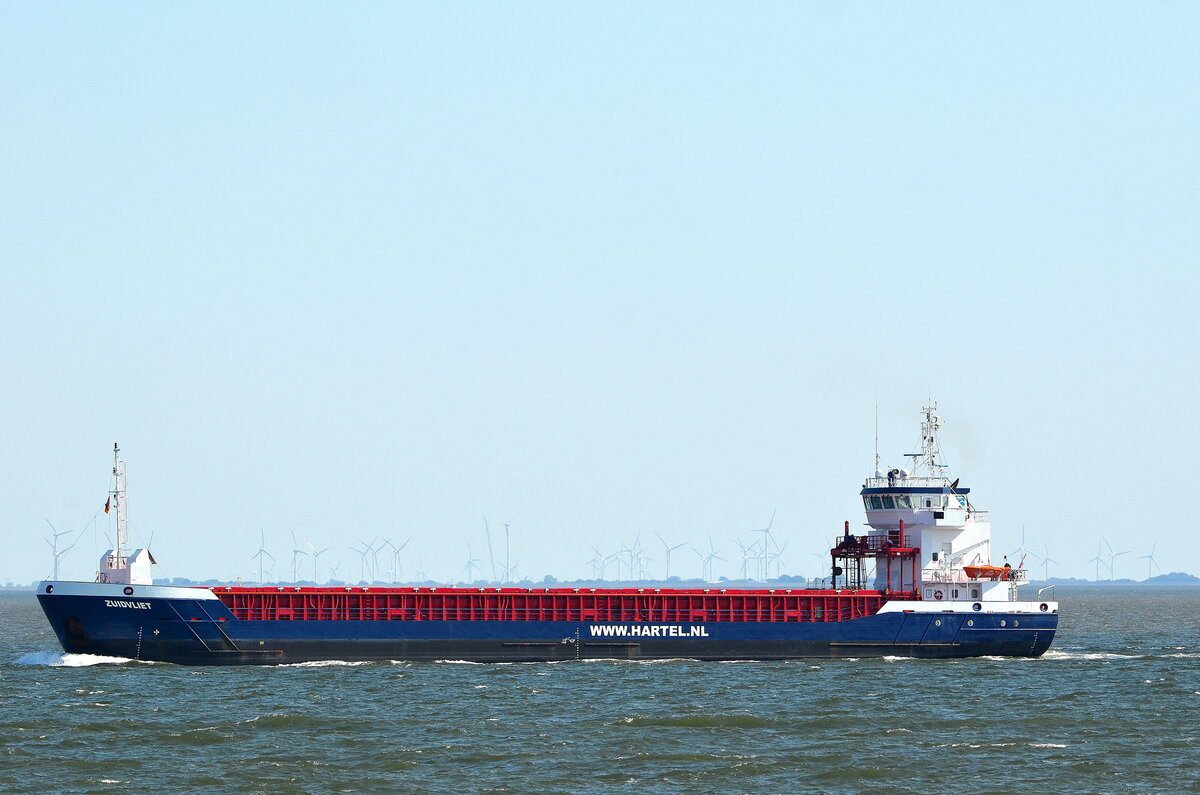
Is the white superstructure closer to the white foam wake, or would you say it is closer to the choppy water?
the choppy water

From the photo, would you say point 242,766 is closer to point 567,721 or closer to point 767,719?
point 567,721

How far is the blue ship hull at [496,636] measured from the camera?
67.2m

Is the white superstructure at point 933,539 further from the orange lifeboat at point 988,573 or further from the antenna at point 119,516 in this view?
the antenna at point 119,516

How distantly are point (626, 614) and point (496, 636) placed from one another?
6425mm

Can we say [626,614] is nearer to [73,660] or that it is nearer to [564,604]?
[564,604]

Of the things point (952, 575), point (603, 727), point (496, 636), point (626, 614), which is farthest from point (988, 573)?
point (603, 727)

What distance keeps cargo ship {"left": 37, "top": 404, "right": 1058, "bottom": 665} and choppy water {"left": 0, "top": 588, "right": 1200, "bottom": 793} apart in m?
1.07

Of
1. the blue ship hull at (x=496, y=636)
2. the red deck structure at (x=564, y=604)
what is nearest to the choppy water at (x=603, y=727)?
the blue ship hull at (x=496, y=636)

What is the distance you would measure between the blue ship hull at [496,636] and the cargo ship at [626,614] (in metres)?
0.06

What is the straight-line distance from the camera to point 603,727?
51906mm

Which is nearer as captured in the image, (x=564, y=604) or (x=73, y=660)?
(x=73, y=660)

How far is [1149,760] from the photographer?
153 ft

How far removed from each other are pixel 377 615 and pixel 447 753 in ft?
79.4

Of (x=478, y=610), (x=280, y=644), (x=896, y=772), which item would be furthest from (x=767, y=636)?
(x=896, y=772)
